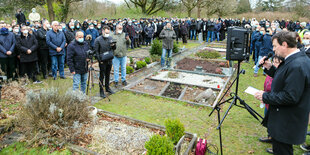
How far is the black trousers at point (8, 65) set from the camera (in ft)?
26.3

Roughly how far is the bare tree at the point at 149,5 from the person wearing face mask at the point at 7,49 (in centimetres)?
2752

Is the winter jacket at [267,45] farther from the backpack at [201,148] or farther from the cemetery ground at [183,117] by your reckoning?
the backpack at [201,148]

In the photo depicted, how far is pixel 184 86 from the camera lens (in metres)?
8.68

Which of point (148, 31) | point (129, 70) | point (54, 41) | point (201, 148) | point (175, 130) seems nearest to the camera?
point (201, 148)

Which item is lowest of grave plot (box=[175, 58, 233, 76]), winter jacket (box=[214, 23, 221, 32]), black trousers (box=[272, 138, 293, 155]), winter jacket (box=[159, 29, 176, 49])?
black trousers (box=[272, 138, 293, 155])

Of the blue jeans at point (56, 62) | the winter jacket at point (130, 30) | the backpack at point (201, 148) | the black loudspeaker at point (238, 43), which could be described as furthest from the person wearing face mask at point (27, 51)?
the winter jacket at point (130, 30)

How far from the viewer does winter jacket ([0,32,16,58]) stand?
310 inches

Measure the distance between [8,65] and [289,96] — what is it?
9.15m

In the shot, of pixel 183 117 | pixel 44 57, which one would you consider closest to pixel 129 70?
pixel 44 57

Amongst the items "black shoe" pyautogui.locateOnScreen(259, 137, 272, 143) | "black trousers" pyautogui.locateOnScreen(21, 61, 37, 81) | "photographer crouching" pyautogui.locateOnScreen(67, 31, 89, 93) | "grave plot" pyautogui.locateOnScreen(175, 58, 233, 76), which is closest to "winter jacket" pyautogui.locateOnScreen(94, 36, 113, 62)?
"photographer crouching" pyautogui.locateOnScreen(67, 31, 89, 93)

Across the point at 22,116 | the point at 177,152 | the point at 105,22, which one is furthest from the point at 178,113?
the point at 105,22

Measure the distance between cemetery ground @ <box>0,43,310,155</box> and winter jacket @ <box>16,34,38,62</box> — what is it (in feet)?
3.55

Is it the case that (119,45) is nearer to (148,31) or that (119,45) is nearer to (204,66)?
(204,66)

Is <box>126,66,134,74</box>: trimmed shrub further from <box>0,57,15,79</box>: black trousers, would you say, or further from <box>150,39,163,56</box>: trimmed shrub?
<box>0,57,15,79</box>: black trousers
